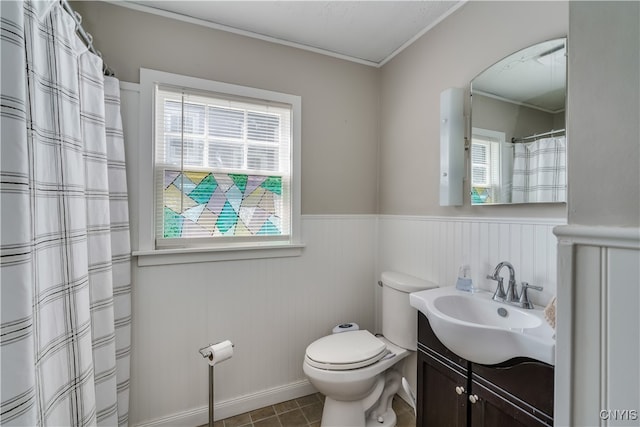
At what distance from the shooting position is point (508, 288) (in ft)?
4.09

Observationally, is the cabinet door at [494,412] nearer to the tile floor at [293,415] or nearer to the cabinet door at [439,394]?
the cabinet door at [439,394]

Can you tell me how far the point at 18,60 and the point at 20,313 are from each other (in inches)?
25.5

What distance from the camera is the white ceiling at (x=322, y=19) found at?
5.09 feet

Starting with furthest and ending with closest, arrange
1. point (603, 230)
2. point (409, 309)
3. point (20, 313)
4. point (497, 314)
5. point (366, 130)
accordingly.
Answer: point (366, 130) → point (409, 309) → point (497, 314) → point (20, 313) → point (603, 230)

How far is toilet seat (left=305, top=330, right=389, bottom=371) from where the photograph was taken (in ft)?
4.78

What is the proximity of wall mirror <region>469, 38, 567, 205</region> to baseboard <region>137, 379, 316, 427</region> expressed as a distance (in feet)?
5.37

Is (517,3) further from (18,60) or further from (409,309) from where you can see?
(18,60)

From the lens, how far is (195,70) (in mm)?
1677

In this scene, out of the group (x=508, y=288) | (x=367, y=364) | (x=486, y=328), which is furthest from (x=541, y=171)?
(x=367, y=364)

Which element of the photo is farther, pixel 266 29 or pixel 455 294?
pixel 266 29

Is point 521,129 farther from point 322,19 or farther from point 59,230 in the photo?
point 59,230

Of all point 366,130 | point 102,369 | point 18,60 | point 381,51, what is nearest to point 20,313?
point 18,60

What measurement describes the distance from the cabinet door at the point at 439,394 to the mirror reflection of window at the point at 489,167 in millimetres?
828

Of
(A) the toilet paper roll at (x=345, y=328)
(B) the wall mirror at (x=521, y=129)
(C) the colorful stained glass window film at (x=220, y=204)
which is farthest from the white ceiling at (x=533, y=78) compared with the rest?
(A) the toilet paper roll at (x=345, y=328)
